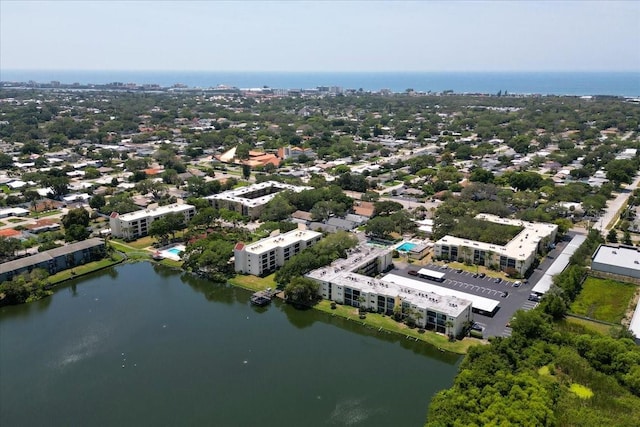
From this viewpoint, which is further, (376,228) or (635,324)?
(376,228)

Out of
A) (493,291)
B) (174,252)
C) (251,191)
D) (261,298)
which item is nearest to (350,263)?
(261,298)

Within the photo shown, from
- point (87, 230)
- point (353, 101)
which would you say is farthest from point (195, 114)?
point (87, 230)

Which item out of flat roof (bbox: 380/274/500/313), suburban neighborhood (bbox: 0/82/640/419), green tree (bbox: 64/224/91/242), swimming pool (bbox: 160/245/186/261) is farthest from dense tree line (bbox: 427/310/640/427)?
green tree (bbox: 64/224/91/242)

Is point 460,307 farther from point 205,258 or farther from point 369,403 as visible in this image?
point 205,258

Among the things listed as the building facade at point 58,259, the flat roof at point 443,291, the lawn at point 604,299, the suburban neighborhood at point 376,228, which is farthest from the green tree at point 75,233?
the lawn at point 604,299

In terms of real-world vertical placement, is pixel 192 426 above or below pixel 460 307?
below

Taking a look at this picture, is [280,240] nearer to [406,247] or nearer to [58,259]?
[406,247]

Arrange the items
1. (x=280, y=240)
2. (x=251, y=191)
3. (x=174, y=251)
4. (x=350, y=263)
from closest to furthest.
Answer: (x=350, y=263) < (x=280, y=240) < (x=174, y=251) < (x=251, y=191)
